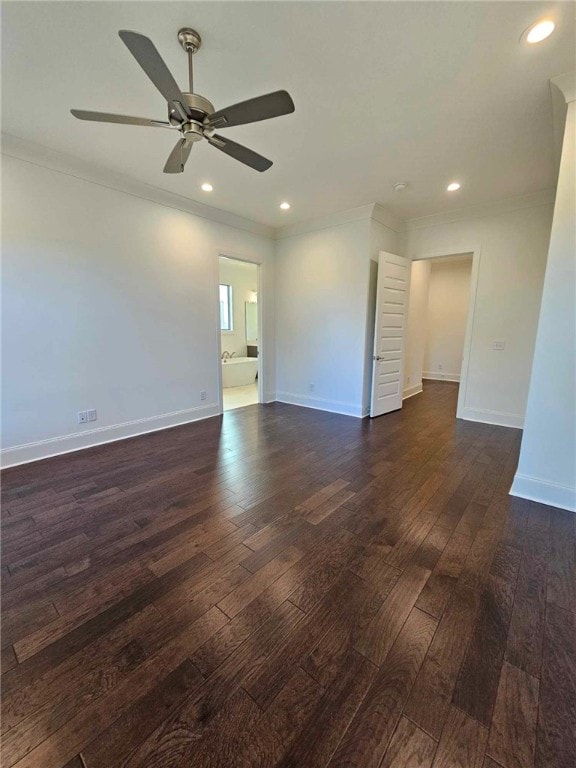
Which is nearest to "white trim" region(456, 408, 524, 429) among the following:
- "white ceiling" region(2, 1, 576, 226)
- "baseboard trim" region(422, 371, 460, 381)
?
"white ceiling" region(2, 1, 576, 226)

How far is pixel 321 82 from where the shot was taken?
2055 millimetres

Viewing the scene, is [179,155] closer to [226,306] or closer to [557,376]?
[557,376]

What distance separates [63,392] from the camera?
3.22 meters

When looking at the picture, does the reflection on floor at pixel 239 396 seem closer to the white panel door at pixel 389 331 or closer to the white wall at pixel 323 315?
the white wall at pixel 323 315

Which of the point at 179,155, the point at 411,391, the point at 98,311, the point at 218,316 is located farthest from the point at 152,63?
the point at 411,391

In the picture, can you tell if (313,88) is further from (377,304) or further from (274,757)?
(274,757)

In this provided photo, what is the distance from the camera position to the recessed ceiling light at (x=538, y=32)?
1.65 m

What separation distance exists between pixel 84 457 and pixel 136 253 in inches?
91.8

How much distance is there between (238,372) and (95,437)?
3.87 meters

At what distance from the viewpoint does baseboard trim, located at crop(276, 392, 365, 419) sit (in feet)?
15.4

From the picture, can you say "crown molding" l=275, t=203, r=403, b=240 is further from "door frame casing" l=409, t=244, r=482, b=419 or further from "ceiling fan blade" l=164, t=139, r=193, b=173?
"ceiling fan blade" l=164, t=139, r=193, b=173

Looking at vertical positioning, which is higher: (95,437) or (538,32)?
(538,32)

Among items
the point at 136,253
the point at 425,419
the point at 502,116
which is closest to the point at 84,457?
the point at 136,253

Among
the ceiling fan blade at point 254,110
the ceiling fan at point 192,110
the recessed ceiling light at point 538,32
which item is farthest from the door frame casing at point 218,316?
the recessed ceiling light at point 538,32
